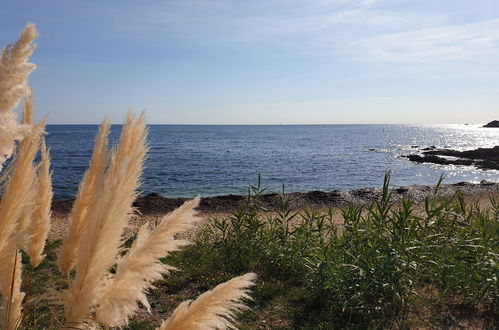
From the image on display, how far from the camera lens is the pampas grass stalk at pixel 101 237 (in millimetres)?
1305

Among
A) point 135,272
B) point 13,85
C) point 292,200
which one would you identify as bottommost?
point 292,200

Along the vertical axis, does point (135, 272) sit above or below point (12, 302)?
above

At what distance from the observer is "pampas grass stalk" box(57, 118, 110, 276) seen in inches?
67.2

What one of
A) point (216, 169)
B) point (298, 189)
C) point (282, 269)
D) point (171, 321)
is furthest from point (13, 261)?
point (216, 169)

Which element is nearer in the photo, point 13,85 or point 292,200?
point 13,85

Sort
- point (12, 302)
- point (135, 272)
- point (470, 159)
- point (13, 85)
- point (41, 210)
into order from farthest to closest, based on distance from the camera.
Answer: point (470, 159) < point (41, 210) < point (12, 302) < point (135, 272) < point (13, 85)

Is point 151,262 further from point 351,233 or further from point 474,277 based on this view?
point 474,277

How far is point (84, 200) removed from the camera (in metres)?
1.73

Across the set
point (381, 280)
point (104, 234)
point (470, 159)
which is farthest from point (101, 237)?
point (470, 159)

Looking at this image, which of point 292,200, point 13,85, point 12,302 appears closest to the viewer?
point 13,85

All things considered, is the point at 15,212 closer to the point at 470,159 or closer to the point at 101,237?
the point at 101,237

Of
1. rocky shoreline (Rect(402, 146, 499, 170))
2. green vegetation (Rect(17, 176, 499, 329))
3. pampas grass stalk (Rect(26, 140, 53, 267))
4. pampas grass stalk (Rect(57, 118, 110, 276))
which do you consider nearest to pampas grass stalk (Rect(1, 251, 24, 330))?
pampas grass stalk (Rect(57, 118, 110, 276))

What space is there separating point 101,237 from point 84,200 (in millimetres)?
472

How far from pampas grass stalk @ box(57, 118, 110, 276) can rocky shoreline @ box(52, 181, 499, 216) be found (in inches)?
557
